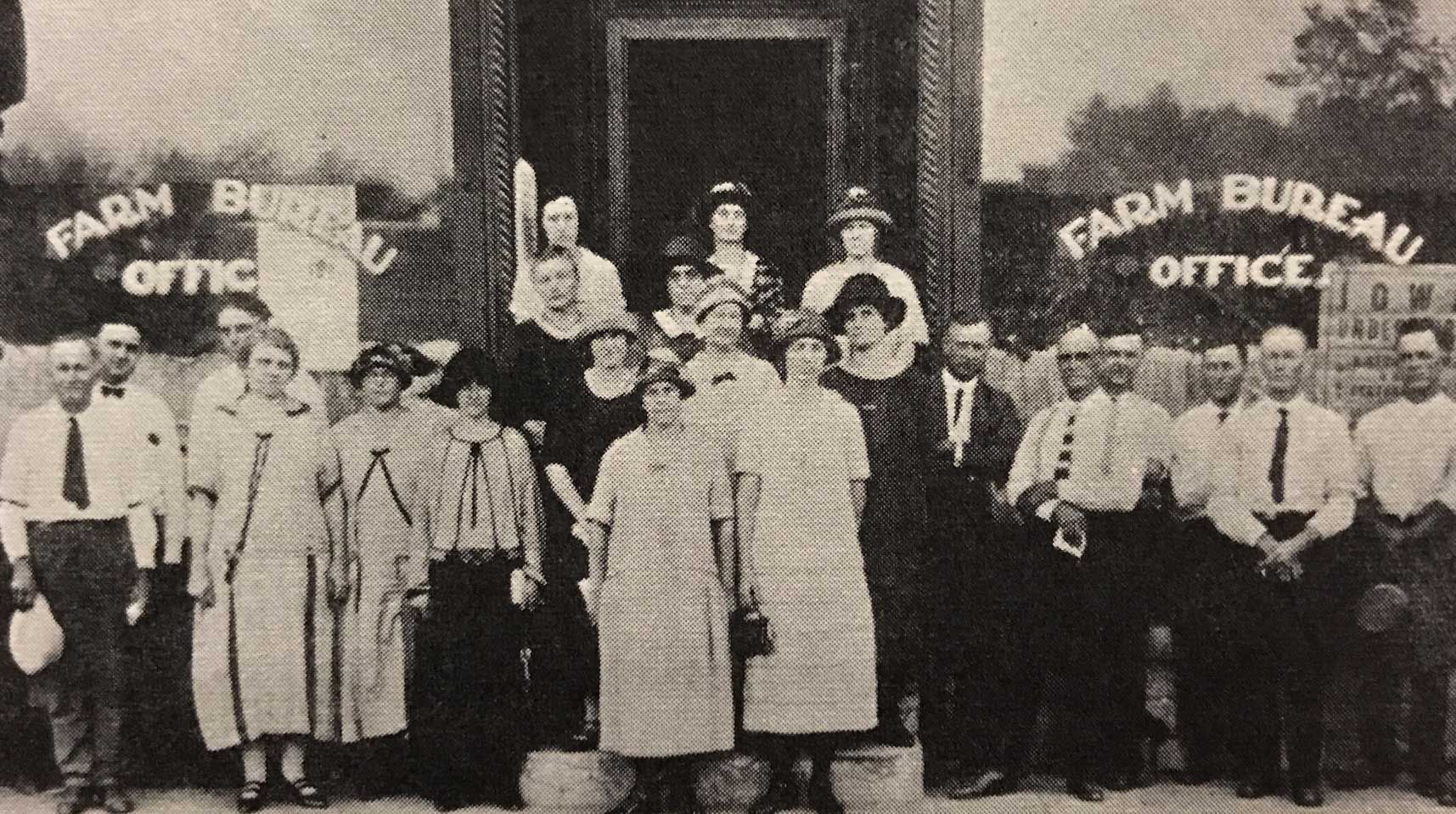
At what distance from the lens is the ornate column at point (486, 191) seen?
4.03 meters

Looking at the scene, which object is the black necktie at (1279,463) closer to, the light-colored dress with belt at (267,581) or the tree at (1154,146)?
the tree at (1154,146)

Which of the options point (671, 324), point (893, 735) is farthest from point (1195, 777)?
point (671, 324)

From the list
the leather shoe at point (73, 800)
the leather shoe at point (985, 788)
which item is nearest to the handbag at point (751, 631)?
the leather shoe at point (985, 788)

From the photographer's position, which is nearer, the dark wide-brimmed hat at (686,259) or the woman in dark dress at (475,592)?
the woman in dark dress at (475,592)

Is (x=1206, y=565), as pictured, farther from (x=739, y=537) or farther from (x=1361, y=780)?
(x=739, y=537)

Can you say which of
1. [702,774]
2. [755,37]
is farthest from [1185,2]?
[702,774]

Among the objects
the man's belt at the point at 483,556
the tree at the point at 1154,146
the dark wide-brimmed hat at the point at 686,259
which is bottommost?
the man's belt at the point at 483,556

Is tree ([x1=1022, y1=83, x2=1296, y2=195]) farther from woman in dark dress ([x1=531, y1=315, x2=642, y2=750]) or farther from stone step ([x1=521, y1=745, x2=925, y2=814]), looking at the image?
stone step ([x1=521, y1=745, x2=925, y2=814])

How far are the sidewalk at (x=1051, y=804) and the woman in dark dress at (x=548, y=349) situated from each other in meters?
1.30

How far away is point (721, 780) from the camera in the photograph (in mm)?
4023

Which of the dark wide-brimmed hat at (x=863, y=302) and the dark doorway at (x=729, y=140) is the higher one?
the dark doorway at (x=729, y=140)

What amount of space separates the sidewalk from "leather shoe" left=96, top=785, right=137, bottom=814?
3 centimetres

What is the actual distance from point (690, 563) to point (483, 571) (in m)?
0.66

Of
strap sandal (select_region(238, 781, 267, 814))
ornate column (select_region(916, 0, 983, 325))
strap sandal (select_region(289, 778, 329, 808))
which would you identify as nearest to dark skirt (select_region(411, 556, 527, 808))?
strap sandal (select_region(289, 778, 329, 808))
